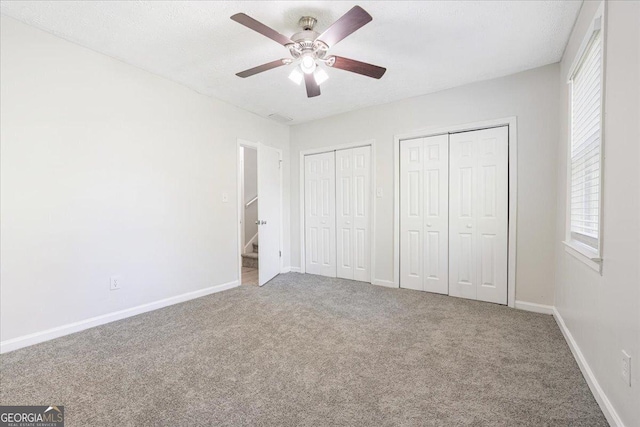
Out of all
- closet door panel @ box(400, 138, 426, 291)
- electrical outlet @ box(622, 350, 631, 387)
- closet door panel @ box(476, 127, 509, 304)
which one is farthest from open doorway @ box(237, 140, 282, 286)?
electrical outlet @ box(622, 350, 631, 387)

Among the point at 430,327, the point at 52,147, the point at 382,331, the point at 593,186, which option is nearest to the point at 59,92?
the point at 52,147

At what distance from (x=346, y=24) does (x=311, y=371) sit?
2216mm

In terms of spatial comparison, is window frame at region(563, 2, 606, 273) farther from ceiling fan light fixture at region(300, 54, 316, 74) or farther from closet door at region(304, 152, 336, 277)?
closet door at region(304, 152, 336, 277)

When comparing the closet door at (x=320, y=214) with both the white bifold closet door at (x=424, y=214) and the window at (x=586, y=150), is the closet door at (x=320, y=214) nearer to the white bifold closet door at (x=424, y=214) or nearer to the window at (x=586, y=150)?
the white bifold closet door at (x=424, y=214)

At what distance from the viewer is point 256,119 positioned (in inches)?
166

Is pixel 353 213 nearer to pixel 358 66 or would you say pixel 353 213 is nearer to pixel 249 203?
pixel 358 66

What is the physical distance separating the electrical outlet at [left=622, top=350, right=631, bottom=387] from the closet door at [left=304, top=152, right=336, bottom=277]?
331cm

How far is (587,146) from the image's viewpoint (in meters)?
1.92

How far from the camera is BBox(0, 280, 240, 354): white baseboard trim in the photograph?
2135mm

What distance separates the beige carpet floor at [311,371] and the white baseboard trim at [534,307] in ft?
0.38

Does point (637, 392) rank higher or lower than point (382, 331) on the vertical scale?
higher

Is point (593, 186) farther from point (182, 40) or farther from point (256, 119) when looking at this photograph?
point (256, 119)

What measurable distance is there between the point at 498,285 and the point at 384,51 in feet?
8.75

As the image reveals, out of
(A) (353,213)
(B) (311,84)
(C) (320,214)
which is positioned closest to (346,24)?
(B) (311,84)
